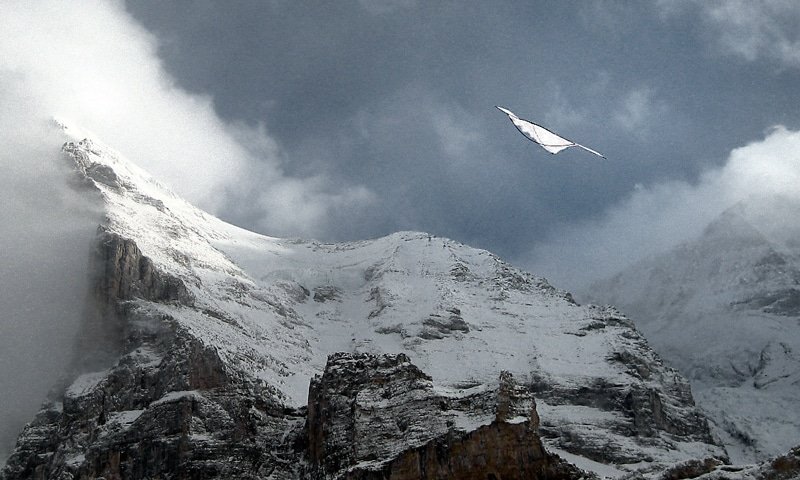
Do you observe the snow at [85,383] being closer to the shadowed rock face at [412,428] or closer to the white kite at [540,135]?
the shadowed rock face at [412,428]

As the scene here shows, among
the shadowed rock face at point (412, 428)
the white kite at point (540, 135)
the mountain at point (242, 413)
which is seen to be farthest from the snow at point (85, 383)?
the white kite at point (540, 135)

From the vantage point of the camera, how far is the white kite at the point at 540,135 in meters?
84.4

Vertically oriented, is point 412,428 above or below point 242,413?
below

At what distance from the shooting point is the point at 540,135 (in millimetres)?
85938

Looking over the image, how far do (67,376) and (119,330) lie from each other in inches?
414

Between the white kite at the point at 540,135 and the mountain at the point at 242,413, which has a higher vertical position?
the mountain at the point at 242,413

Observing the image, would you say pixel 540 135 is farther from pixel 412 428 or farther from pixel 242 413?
pixel 242 413

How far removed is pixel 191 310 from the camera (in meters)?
187

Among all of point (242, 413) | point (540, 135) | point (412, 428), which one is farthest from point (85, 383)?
point (540, 135)

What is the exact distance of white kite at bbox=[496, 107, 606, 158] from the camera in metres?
84.4

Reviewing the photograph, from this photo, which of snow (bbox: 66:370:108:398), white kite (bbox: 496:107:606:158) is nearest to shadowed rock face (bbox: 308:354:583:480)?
snow (bbox: 66:370:108:398)

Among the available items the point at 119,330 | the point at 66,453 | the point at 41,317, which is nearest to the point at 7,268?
the point at 41,317

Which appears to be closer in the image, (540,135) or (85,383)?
(540,135)

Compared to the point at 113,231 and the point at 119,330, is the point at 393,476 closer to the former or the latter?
the point at 119,330
